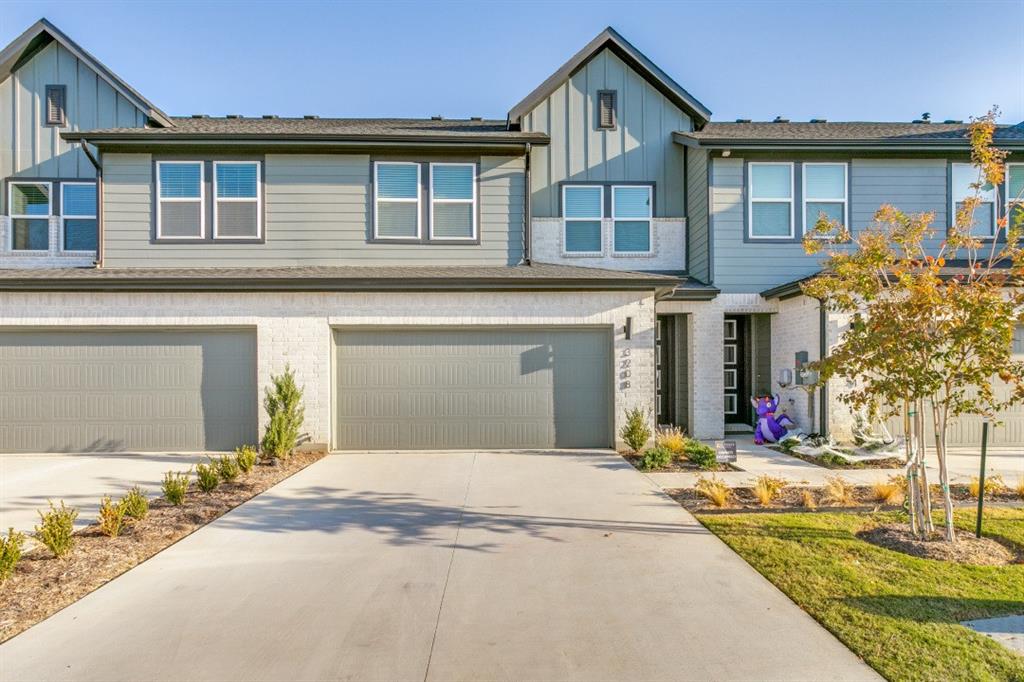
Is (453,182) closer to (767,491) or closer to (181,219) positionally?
(181,219)

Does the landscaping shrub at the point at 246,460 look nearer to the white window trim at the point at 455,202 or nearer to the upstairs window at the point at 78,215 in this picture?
the white window trim at the point at 455,202

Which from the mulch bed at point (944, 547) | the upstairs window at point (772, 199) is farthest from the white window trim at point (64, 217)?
the mulch bed at point (944, 547)

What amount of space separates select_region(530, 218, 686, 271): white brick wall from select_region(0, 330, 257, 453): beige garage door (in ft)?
22.2

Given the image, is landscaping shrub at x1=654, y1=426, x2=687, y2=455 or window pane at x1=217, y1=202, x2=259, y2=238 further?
window pane at x1=217, y1=202, x2=259, y2=238

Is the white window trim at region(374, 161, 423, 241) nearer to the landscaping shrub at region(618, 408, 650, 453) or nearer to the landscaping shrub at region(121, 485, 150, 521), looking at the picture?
the landscaping shrub at region(618, 408, 650, 453)

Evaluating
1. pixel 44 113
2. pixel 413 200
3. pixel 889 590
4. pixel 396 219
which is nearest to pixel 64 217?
pixel 44 113

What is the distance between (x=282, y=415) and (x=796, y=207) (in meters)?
11.5

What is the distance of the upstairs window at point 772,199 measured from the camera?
1234 cm

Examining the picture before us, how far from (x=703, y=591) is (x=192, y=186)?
38.5 feet

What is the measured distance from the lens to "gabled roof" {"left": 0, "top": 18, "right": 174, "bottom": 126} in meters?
11.9

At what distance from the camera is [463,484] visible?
26.2 feet

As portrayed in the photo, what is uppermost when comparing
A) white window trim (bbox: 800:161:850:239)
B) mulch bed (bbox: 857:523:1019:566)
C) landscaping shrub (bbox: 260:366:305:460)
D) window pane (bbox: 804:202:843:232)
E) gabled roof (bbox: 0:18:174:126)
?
gabled roof (bbox: 0:18:174:126)

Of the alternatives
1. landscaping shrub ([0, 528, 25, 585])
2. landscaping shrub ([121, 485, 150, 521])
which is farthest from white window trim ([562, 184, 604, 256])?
landscaping shrub ([0, 528, 25, 585])

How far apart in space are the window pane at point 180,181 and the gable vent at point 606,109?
29.0 ft
